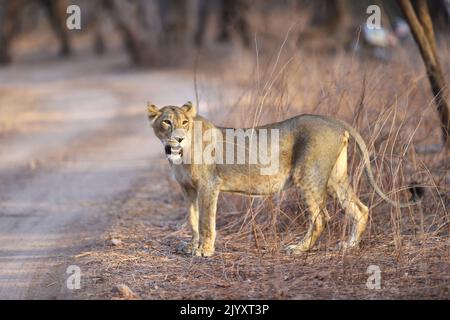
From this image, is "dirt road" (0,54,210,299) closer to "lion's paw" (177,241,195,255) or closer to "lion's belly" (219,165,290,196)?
"lion's paw" (177,241,195,255)

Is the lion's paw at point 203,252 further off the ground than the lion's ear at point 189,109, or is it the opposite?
the lion's ear at point 189,109

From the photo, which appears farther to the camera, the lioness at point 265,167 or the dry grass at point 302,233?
the lioness at point 265,167

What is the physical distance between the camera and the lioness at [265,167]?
5.89m

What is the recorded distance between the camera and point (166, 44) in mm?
23156

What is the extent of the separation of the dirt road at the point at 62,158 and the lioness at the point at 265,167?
1157 mm

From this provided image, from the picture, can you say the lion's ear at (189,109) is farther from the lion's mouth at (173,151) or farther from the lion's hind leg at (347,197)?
the lion's hind leg at (347,197)

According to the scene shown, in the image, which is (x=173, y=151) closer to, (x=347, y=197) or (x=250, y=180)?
(x=250, y=180)

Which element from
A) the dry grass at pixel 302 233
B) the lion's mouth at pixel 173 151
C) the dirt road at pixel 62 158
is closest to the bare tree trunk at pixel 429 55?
the dry grass at pixel 302 233

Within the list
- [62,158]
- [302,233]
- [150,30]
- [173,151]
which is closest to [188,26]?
[150,30]

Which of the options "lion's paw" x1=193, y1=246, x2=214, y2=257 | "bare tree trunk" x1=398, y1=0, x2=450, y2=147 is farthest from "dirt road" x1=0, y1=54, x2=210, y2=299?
"bare tree trunk" x1=398, y1=0, x2=450, y2=147

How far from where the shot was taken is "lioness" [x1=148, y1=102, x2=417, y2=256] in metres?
5.89

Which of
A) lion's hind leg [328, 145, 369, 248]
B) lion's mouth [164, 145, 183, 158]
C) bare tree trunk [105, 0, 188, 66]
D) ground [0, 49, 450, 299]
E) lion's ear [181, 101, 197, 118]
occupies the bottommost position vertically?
ground [0, 49, 450, 299]
